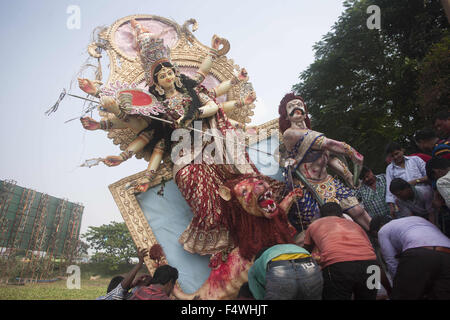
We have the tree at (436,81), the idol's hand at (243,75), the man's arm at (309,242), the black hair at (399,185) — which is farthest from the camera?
the tree at (436,81)

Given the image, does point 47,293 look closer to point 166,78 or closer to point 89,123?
point 89,123

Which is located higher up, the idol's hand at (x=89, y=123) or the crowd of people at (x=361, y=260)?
the idol's hand at (x=89, y=123)

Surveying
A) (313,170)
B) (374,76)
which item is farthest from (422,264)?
(374,76)

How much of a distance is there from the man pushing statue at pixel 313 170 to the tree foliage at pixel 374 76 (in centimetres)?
335

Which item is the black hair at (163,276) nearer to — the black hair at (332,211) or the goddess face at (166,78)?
the black hair at (332,211)

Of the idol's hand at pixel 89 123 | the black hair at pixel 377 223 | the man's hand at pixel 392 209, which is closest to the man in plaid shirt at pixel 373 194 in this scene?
the man's hand at pixel 392 209

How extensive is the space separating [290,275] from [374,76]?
7281mm

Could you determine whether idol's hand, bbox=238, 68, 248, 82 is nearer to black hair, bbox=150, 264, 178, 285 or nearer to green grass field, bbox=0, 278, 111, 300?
black hair, bbox=150, 264, 178, 285

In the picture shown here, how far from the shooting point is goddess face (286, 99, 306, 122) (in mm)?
3977

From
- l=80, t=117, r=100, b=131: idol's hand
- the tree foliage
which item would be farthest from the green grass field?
the tree foliage

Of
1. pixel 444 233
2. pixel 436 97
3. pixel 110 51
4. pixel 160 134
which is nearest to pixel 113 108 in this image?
pixel 160 134

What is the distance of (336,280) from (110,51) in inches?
192

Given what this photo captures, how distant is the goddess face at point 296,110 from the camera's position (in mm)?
3977
